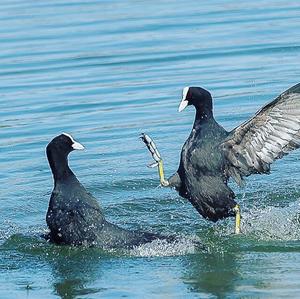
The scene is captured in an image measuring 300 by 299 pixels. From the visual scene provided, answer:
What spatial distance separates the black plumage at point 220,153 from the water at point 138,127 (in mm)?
290

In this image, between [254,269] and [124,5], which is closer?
[254,269]

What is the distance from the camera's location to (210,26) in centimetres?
1584

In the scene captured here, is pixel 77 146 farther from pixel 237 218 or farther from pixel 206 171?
pixel 237 218

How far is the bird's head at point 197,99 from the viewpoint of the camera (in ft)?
27.0

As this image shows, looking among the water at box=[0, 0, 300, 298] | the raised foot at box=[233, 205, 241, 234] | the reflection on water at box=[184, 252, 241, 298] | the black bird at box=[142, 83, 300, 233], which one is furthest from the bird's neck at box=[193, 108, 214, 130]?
the reflection on water at box=[184, 252, 241, 298]

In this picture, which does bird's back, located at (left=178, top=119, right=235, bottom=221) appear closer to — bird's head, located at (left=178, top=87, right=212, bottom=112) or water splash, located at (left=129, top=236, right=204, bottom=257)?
bird's head, located at (left=178, top=87, right=212, bottom=112)

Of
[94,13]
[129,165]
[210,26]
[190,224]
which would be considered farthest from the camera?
[94,13]

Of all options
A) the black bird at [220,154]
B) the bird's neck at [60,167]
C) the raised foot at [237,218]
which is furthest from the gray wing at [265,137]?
the bird's neck at [60,167]

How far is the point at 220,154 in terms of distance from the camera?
815cm

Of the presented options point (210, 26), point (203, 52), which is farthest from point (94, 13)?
point (203, 52)

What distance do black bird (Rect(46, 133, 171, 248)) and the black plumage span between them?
1.87 feet

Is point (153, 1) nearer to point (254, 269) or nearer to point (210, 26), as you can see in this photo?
point (210, 26)

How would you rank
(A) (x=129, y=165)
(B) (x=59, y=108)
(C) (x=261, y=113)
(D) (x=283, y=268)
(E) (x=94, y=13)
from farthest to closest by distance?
(E) (x=94, y=13) < (B) (x=59, y=108) < (A) (x=129, y=165) < (C) (x=261, y=113) < (D) (x=283, y=268)

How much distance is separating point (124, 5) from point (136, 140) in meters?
7.53
